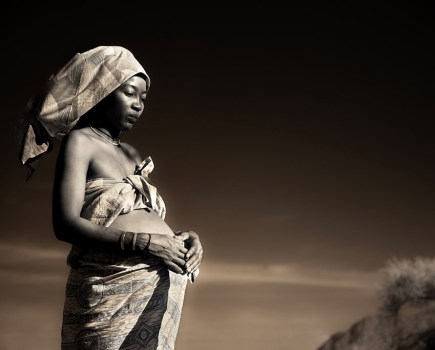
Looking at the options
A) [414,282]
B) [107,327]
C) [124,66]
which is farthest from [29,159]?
[414,282]

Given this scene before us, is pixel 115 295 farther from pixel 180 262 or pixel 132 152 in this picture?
pixel 132 152

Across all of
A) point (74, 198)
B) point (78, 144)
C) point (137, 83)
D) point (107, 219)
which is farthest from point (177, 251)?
point (137, 83)

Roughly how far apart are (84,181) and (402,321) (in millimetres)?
4734

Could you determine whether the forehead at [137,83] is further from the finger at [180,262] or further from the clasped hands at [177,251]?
the finger at [180,262]

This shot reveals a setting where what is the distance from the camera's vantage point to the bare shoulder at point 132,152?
350cm

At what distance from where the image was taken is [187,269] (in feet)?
10.2

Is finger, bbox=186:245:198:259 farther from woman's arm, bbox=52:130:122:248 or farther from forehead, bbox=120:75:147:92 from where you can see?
forehead, bbox=120:75:147:92

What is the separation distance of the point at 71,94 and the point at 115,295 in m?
0.84

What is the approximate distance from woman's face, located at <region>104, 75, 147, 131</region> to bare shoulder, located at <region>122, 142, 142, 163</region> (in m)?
0.17

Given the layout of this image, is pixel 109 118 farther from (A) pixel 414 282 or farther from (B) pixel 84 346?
(A) pixel 414 282

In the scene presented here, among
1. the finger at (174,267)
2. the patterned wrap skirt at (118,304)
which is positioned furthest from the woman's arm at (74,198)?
the finger at (174,267)

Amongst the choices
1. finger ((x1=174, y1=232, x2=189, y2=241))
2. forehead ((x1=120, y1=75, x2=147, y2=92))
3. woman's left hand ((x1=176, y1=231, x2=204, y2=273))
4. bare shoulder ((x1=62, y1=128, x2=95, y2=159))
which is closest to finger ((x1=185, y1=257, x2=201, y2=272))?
woman's left hand ((x1=176, y1=231, x2=204, y2=273))

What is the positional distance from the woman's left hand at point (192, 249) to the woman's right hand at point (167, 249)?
0.02 m

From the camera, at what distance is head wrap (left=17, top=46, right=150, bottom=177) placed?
327 cm
